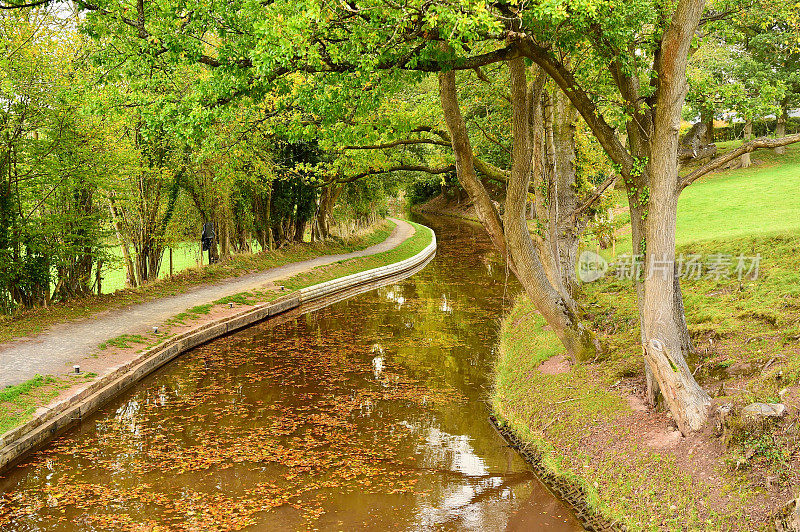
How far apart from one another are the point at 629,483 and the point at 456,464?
251cm

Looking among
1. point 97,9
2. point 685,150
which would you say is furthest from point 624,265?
point 97,9

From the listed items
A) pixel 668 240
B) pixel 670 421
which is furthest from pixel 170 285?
pixel 670 421

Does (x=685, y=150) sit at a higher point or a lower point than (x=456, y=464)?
higher

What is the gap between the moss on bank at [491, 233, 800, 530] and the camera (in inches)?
271

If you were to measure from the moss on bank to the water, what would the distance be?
0.67 m

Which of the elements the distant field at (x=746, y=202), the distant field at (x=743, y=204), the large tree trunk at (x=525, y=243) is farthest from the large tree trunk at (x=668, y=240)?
the distant field at (x=746, y=202)

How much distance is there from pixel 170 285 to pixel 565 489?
51.1ft

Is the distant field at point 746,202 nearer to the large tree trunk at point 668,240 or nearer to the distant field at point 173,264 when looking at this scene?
the large tree trunk at point 668,240

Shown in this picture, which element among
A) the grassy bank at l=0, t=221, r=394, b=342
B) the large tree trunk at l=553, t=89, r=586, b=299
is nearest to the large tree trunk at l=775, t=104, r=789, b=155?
the grassy bank at l=0, t=221, r=394, b=342

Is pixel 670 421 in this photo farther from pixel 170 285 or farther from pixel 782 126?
pixel 782 126

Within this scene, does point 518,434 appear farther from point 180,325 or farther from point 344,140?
point 180,325

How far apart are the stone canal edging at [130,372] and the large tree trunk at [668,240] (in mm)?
8777

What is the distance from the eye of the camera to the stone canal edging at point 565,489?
756 cm

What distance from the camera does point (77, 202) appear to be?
16.6 meters
